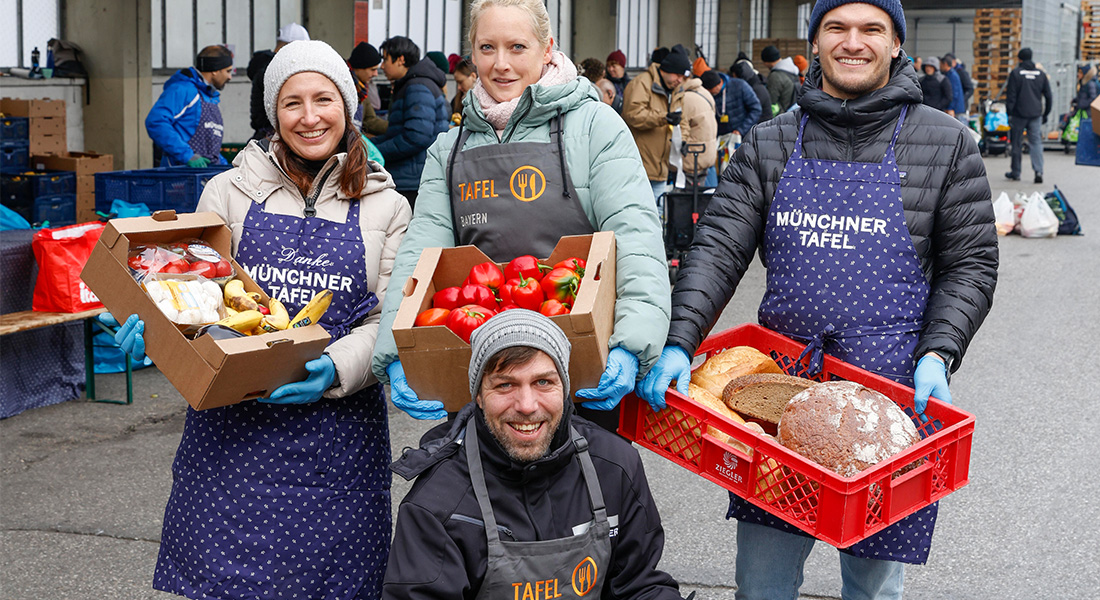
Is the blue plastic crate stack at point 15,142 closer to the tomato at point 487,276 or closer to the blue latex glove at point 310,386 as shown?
the blue latex glove at point 310,386

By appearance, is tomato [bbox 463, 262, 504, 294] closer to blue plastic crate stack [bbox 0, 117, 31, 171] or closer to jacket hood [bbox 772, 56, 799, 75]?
blue plastic crate stack [bbox 0, 117, 31, 171]

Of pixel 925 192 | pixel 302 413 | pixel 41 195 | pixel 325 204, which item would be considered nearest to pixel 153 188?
pixel 41 195

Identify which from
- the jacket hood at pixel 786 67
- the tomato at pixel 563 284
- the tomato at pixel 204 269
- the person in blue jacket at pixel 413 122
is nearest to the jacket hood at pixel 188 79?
the person in blue jacket at pixel 413 122

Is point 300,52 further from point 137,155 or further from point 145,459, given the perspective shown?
point 137,155

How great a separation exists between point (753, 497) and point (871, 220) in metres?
0.83

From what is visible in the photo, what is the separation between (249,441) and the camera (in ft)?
10.0

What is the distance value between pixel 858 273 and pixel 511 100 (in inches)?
40.7

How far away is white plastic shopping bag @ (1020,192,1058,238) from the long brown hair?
11564mm

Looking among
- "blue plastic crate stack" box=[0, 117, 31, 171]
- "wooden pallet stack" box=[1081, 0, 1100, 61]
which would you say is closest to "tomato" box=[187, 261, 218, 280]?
"blue plastic crate stack" box=[0, 117, 31, 171]

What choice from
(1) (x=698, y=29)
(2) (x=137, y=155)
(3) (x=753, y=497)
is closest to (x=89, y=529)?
(3) (x=753, y=497)

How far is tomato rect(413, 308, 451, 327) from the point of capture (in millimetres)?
2730

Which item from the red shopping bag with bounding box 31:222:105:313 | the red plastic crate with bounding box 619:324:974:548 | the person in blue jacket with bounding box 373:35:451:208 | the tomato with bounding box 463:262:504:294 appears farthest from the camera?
the person in blue jacket with bounding box 373:35:451:208

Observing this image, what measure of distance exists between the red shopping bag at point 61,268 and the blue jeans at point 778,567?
433 centimetres

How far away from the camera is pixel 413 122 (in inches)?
321
